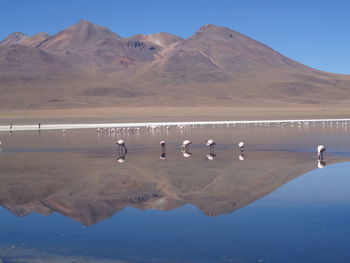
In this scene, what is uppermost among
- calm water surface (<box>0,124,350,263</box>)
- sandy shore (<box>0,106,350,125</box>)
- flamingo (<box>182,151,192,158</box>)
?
sandy shore (<box>0,106,350,125</box>)

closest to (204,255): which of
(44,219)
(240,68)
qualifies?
(44,219)

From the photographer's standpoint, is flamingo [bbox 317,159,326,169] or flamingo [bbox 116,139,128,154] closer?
flamingo [bbox 317,159,326,169]

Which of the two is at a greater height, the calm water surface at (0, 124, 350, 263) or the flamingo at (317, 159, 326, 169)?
the flamingo at (317, 159, 326, 169)

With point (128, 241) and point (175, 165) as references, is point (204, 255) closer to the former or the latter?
point (128, 241)

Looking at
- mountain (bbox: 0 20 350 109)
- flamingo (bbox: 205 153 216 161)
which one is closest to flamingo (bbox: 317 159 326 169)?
flamingo (bbox: 205 153 216 161)

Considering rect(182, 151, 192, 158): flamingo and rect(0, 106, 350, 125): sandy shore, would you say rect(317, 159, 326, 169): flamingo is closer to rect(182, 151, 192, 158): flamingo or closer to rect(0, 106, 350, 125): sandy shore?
rect(182, 151, 192, 158): flamingo
